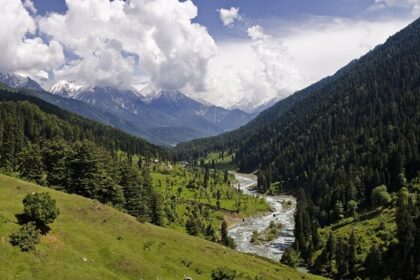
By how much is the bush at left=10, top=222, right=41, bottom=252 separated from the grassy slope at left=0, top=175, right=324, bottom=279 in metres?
0.98

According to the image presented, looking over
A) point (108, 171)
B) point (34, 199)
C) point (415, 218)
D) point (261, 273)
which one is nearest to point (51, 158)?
point (108, 171)

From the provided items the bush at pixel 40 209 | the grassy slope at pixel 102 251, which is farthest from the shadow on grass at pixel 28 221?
the grassy slope at pixel 102 251

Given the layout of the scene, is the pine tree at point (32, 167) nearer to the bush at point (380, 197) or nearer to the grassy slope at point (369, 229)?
the grassy slope at point (369, 229)

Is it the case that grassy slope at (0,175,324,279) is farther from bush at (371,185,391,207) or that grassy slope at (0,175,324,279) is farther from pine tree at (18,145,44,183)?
bush at (371,185,391,207)

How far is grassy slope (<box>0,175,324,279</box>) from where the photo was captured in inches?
2283

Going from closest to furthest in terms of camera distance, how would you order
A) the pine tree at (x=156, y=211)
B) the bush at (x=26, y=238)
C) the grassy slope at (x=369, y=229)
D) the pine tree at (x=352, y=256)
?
the bush at (x=26, y=238) → the pine tree at (x=352, y=256) → the pine tree at (x=156, y=211) → the grassy slope at (x=369, y=229)

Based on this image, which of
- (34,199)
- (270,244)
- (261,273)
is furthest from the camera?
(270,244)

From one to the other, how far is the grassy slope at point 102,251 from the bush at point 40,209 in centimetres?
231

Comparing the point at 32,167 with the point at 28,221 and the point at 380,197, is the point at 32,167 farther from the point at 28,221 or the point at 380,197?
the point at 380,197

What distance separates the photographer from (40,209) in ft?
215

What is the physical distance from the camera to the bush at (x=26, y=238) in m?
59.2

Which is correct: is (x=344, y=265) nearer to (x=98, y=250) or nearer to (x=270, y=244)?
(x=270, y=244)

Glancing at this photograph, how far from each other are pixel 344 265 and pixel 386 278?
14797 mm

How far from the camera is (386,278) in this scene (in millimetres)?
125062
